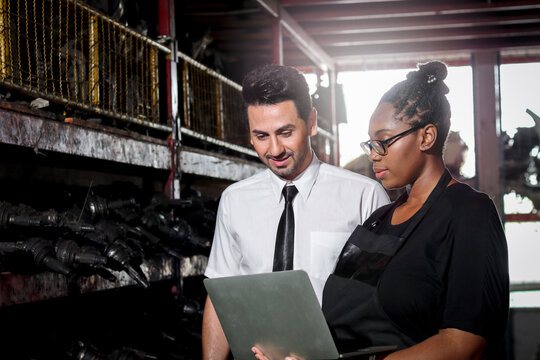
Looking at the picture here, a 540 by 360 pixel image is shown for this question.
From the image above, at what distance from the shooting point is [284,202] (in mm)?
2348

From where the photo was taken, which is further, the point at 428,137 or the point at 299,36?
the point at 299,36

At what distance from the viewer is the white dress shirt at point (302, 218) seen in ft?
7.30

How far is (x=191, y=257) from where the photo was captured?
459cm

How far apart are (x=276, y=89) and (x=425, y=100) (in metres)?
0.65

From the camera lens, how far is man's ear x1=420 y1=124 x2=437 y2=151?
1.71 metres

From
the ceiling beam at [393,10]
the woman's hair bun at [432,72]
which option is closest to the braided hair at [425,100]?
the woman's hair bun at [432,72]

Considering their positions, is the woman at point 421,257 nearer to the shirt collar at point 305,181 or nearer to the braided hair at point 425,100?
the braided hair at point 425,100

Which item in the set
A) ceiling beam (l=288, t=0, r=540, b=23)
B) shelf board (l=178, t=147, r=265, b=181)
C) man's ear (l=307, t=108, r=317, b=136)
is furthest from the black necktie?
ceiling beam (l=288, t=0, r=540, b=23)

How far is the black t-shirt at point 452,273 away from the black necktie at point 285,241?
2.17 feet

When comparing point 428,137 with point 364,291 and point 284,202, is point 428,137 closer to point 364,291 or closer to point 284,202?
point 364,291

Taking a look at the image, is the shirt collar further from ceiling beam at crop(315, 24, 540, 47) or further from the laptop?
ceiling beam at crop(315, 24, 540, 47)

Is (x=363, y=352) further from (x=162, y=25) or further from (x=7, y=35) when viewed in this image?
(x=162, y=25)

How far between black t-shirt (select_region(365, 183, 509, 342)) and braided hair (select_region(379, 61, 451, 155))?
22 cm

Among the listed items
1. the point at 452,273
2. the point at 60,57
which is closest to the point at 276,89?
the point at 452,273
